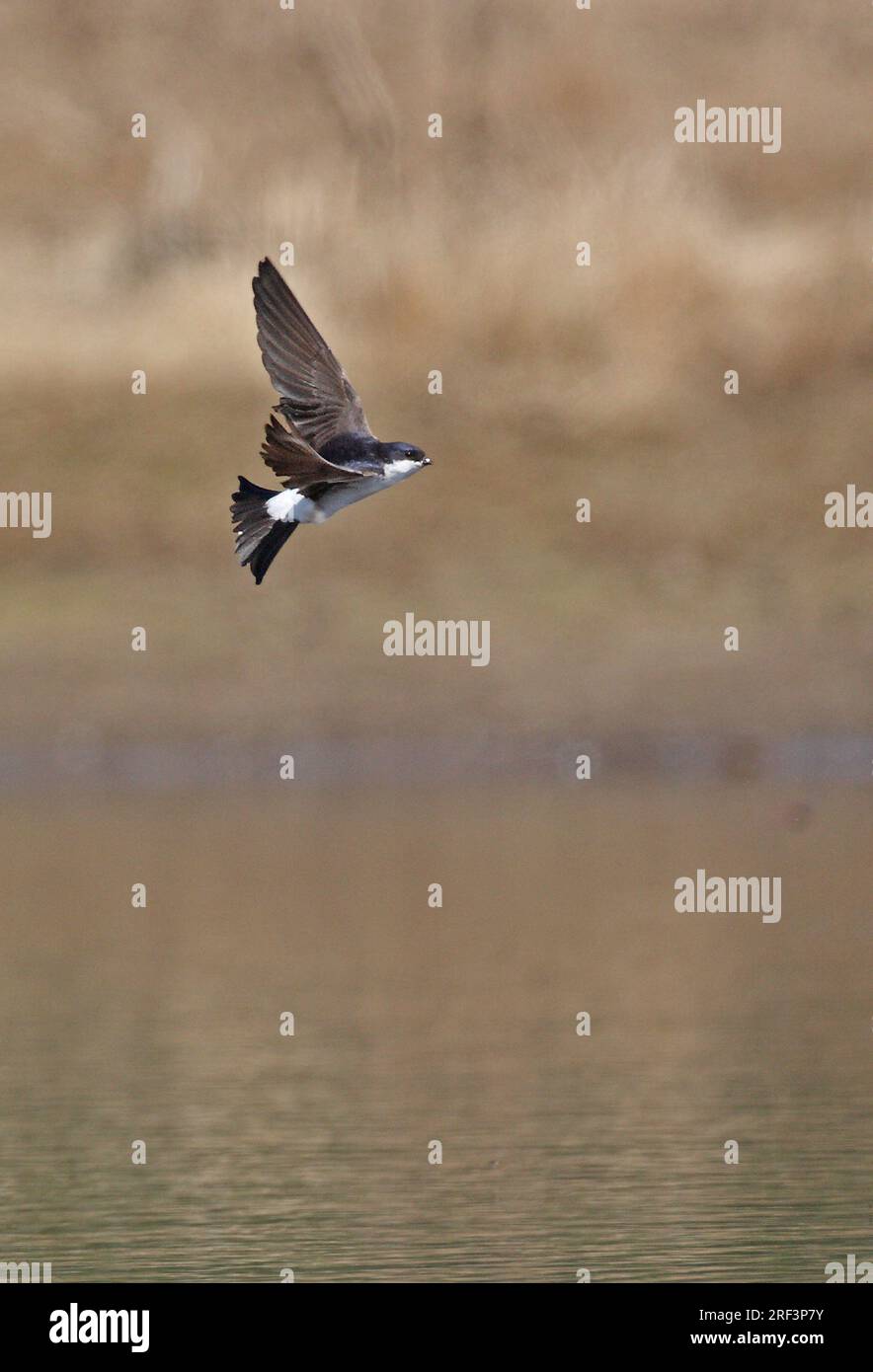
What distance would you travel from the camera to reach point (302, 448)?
20.6 metres

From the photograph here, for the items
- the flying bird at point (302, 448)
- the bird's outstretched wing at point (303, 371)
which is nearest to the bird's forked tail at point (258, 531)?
the flying bird at point (302, 448)

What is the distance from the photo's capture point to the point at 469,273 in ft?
338

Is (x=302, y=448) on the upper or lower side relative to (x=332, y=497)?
upper

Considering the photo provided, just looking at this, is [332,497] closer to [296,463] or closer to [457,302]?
[296,463]

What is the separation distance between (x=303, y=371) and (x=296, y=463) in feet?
8.42

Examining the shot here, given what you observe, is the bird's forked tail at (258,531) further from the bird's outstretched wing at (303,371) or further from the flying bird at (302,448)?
the bird's outstretched wing at (303,371)

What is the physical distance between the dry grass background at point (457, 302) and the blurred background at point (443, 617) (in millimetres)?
176

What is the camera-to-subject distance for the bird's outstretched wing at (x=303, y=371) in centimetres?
2255

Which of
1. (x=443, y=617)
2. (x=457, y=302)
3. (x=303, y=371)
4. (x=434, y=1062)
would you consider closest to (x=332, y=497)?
(x=303, y=371)

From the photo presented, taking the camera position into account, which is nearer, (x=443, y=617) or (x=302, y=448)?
(x=302, y=448)

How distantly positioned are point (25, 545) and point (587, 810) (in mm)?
23150

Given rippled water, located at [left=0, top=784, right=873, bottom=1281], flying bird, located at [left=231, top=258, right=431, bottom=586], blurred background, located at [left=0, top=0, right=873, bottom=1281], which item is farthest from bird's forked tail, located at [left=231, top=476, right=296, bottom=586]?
blurred background, located at [left=0, top=0, right=873, bottom=1281]

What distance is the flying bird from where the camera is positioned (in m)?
20.6
